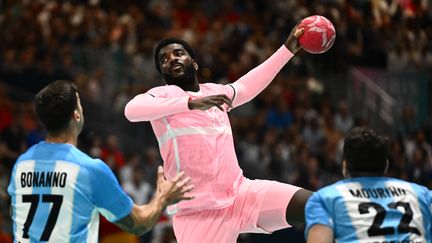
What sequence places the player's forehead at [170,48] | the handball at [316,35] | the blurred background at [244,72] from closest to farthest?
the player's forehead at [170,48] < the handball at [316,35] < the blurred background at [244,72]

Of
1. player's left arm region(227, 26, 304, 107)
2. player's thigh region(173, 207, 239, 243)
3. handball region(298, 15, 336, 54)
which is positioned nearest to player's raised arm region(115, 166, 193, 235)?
player's thigh region(173, 207, 239, 243)

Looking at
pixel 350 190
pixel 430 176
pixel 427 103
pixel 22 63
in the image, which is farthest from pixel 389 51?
pixel 350 190

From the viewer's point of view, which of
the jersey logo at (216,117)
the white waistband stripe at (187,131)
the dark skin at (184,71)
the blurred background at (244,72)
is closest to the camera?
the dark skin at (184,71)

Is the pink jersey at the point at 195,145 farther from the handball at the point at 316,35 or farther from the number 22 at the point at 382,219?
the number 22 at the point at 382,219

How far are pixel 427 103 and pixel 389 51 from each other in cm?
114

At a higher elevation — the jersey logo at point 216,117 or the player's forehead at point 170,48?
the player's forehead at point 170,48

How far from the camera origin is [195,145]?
24.3ft

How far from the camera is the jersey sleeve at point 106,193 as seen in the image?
5.88 m

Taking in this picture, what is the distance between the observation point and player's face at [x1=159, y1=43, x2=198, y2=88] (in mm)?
7645

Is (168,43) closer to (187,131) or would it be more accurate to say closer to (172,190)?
(187,131)

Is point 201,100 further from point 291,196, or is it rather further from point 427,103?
point 427,103

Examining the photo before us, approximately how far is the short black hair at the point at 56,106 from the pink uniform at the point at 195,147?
128cm

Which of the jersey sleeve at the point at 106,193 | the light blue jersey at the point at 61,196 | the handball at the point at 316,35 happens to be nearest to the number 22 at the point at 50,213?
the light blue jersey at the point at 61,196

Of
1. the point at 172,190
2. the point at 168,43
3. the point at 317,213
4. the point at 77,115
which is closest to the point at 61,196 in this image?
the point at 77,115
